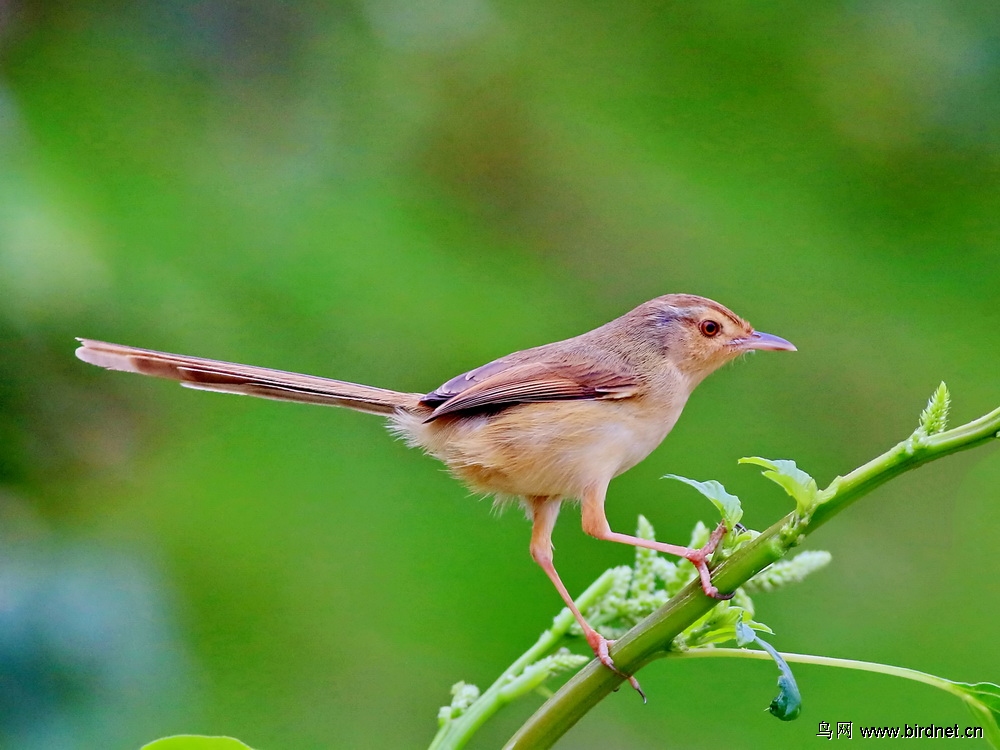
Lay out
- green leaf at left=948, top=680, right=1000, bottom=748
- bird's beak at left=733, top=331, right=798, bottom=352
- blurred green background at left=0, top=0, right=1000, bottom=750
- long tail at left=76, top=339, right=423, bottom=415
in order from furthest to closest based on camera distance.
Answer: blurred green background at left=0, top=0, right=1000, bottom=750
bird's beak at left=733, top=331, right=798, bottom=352
long tail at left=76, top=339, right=423, bottom=415
green leaf at left=948, top=680, right=1000, bottom=748

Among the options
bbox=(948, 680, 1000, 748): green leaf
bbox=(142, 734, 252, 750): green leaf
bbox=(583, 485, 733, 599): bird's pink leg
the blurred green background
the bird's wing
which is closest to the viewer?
bbox=(142, 734, 252, 750): green leaf

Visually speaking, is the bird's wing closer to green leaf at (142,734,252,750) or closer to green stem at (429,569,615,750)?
green stem at (429,569,615,750)

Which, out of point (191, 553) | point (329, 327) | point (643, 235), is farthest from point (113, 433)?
point (643, 235)

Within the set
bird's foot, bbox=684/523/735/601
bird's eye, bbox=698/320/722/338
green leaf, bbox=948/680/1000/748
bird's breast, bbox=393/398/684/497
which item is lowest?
green leaf, bbox=948/680/1000/748

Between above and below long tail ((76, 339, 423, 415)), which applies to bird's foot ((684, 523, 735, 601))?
below

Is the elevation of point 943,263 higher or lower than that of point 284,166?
lower

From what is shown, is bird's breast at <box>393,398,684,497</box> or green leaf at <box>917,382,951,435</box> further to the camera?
bird's breast at <box>393,398,684,497</box>

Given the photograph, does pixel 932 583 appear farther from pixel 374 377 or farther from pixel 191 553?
pixel 191 553

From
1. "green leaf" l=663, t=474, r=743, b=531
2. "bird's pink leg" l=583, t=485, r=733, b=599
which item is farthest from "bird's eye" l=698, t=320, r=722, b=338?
"green leaf" l=663, t=474, r=743, b=531
